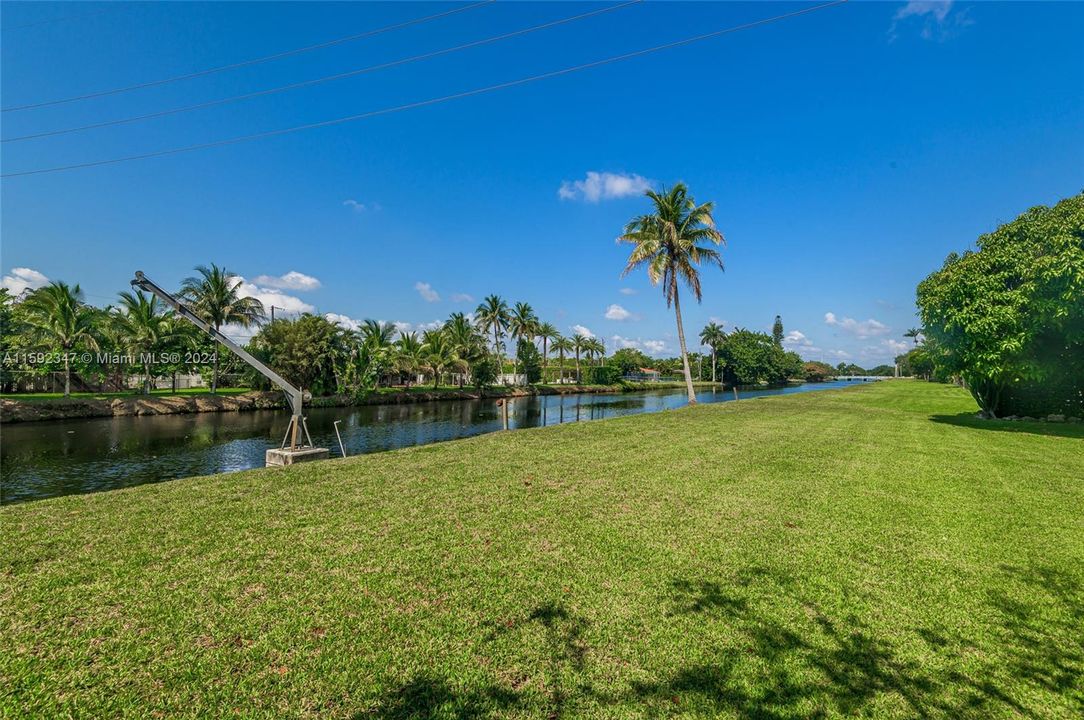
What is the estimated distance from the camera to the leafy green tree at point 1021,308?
41.9 feet

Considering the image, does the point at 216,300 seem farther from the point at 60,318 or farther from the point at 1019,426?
the point at 1019,426

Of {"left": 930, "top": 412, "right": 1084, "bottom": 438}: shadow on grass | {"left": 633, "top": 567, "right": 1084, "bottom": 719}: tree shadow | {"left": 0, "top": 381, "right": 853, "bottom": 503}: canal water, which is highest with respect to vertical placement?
{"left": 930, "top": 412, "right": 1084, "bottom": 438}: shadow on grass

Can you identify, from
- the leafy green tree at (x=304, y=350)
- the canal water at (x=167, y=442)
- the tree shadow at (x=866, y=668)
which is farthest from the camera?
the leafy green tree at (x=304, y=350)

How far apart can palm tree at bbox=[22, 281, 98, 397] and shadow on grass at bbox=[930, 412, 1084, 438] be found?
4962cm

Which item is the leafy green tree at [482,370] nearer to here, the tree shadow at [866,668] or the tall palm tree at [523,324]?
the tall palm tree at [523,324]

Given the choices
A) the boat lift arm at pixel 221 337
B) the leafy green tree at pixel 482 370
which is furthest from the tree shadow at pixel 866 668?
the leafy green tree at pixel 482 370

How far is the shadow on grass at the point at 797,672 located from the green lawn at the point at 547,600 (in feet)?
0.06

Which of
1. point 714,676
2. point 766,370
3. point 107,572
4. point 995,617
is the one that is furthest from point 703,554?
point 766,370

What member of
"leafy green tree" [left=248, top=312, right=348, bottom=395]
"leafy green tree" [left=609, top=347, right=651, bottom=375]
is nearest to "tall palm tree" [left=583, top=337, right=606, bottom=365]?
"leafy green tree" [left=609, top=347, right=651, bottom=375]

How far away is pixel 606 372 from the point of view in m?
81.1

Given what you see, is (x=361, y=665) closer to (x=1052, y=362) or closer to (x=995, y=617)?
(x=995, y=617)

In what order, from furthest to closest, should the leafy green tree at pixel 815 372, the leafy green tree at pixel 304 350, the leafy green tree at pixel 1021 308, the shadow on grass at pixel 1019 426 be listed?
the leafy green tree at pixel 815 372
the leafy green tree at pixel 304 350
the shadow on grass at pixel 1019 426
the leafy green tree at pixel 1021 308

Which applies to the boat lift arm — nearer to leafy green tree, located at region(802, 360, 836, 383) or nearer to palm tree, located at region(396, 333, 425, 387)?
palm tree, located at region(396, 333, 425, 387)

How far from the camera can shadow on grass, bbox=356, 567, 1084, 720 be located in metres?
2.67
